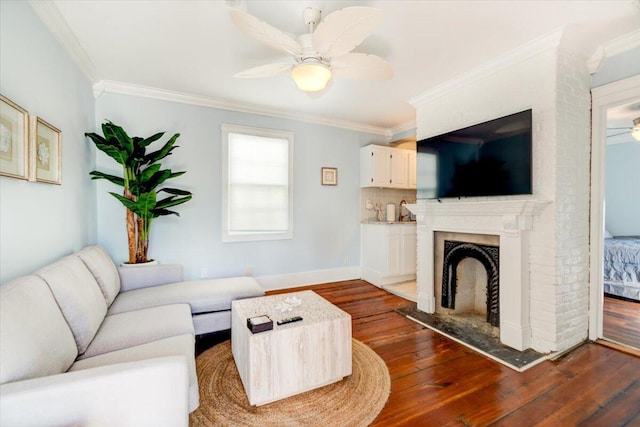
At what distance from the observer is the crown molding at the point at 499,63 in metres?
2.22

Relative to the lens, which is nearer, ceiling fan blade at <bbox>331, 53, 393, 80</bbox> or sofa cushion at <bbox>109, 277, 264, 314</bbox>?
ceiling fan blade at <bbox>331, 53, 393, 80</bbox>

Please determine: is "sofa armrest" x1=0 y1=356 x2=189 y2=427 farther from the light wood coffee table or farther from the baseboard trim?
the baseboard trim

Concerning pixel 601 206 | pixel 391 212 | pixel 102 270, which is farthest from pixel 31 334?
pixel 391 212

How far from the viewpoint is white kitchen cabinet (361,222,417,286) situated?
13.8 ft

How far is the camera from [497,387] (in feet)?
6.18

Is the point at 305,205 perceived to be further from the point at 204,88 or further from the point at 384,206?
the point at 204,88

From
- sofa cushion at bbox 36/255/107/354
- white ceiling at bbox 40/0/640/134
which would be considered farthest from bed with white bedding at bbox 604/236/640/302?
sofa cushion at bbox 36/255/107/354

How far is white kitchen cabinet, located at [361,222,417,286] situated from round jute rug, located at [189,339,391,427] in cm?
217

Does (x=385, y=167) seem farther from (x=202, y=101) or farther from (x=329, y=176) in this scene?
(x=202, y=101)

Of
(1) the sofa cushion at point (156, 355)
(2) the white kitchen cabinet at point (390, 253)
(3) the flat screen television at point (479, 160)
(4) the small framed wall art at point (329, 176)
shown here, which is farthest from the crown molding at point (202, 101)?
(1) the sofa cushion at point (156, 355)

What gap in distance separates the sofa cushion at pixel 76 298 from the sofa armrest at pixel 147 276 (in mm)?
828

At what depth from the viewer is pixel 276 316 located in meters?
1.96

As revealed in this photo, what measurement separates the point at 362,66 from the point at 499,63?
151 centimetres

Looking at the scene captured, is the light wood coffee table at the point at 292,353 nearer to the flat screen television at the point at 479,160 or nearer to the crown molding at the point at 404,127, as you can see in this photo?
the flat screen television at the point at 479,160
